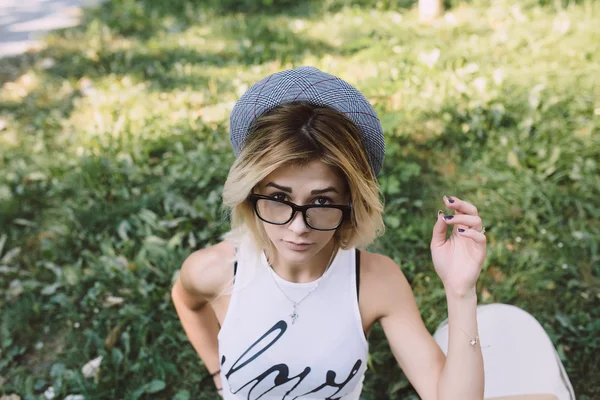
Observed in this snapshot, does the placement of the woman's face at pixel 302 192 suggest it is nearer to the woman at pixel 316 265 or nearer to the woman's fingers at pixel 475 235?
the woman at pixel 316 265

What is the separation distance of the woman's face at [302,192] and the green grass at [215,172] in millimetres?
1372

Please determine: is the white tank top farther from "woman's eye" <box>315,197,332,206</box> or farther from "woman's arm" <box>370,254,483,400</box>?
"woman's eye" <box>315,197,332,206</box>

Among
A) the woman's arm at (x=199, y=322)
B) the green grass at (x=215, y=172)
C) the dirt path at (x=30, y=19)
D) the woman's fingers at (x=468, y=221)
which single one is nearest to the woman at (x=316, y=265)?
the woman's fingers at (x=468, y=221)

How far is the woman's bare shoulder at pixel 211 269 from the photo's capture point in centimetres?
195

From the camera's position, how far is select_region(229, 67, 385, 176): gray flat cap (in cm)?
150

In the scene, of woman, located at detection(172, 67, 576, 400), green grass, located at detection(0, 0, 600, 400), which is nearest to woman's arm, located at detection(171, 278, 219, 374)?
woman, located at detection(172, 67, 576, 400)

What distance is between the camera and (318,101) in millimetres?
1501

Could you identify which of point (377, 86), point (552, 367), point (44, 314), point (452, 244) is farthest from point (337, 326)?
point (377, 86)

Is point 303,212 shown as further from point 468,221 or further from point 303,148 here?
point 468,221

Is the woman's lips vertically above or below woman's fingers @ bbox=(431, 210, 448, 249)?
below

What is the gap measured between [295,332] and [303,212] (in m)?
0.51

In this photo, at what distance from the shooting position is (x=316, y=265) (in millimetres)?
1872

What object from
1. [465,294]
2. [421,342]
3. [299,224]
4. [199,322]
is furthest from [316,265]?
[199,322]

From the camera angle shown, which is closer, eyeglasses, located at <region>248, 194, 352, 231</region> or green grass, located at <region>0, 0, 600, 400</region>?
eyeglasses, located at <region>248, 194, 352, 231</region>
